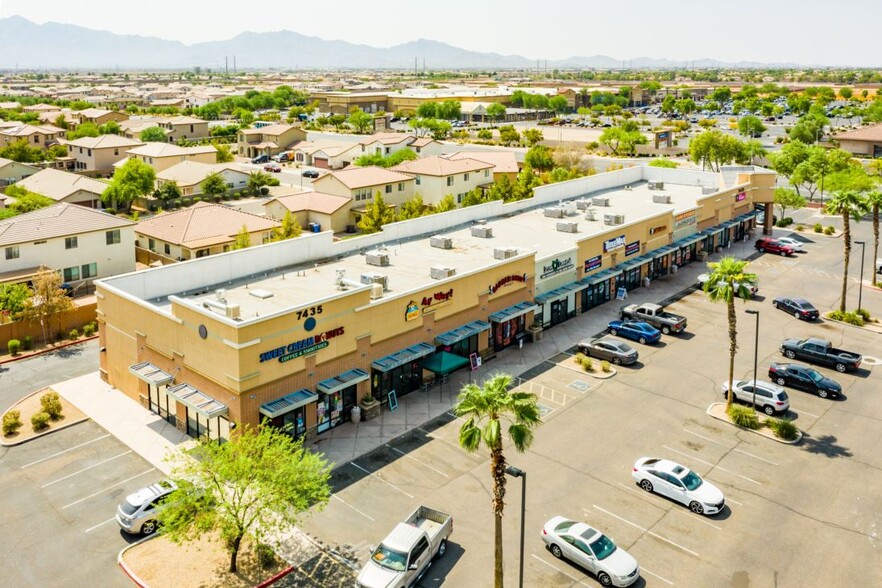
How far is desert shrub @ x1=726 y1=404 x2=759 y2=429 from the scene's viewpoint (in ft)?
129

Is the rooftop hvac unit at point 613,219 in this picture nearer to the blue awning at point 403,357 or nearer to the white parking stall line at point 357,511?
the blue awning at point 403,357

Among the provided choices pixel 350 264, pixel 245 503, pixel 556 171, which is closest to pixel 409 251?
pixel 350 264

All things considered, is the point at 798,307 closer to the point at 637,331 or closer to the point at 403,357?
the point at 637,331

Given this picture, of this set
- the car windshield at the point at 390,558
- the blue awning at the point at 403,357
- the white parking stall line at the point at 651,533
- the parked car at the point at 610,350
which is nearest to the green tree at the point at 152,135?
the blue awning at the point at 403,357

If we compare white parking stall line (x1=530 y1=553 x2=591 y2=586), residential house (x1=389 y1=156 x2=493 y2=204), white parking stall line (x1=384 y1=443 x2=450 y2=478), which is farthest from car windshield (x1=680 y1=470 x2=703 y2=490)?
residential house (x1=389 y1=156 x2=493 y2=204)

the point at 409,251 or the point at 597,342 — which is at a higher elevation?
the point at 409,251

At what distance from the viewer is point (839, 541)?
98.0 feet

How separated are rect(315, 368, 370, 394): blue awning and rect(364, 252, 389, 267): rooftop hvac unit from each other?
1197 cm

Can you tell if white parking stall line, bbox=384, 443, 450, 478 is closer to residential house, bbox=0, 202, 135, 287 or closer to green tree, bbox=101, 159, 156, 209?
residential house, bbox=0, 202, 135, 287

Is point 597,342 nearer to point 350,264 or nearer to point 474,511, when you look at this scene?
point 350,264

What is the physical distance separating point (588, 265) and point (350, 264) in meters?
19.6

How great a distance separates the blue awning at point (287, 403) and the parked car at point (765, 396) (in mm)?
23996

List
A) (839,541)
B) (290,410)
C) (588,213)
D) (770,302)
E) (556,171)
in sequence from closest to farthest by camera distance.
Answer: (839,541) → (290,410) → (770,302) → (588,213) → (556,171)

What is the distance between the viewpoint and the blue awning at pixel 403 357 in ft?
134
